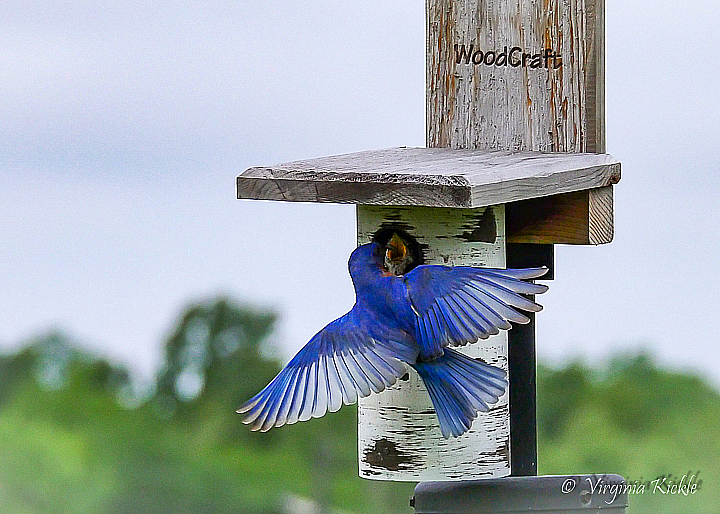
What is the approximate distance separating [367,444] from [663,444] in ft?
9.25

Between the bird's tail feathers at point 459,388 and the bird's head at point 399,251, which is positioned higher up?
the bird's head at point 399,251

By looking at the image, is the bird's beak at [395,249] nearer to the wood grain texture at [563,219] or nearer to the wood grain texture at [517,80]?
the wood grain texture at [563,219]

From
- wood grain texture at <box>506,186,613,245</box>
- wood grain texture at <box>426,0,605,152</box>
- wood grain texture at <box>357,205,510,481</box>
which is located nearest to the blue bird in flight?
wood grain texture at <box>357,205,510,481</box>

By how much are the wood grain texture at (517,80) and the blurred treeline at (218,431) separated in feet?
8.53

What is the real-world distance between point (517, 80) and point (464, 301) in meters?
0.65

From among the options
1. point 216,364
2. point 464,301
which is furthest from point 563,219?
point 216,364

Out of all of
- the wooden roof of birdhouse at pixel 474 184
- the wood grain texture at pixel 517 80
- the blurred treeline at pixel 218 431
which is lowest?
the blurred treeline at pixel 218 431

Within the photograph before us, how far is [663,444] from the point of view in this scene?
4.79 metres

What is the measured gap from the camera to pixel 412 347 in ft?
6.62

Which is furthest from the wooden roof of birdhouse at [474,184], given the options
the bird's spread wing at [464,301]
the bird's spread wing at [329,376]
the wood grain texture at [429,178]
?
the bird's spread wing at [329,376]

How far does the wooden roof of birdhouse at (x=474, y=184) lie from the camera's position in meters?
1.94

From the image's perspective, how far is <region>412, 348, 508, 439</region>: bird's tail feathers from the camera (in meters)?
2.02

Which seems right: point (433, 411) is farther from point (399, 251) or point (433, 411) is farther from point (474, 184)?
point (474, 184)

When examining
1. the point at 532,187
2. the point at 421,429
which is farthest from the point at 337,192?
the point at 421,429
